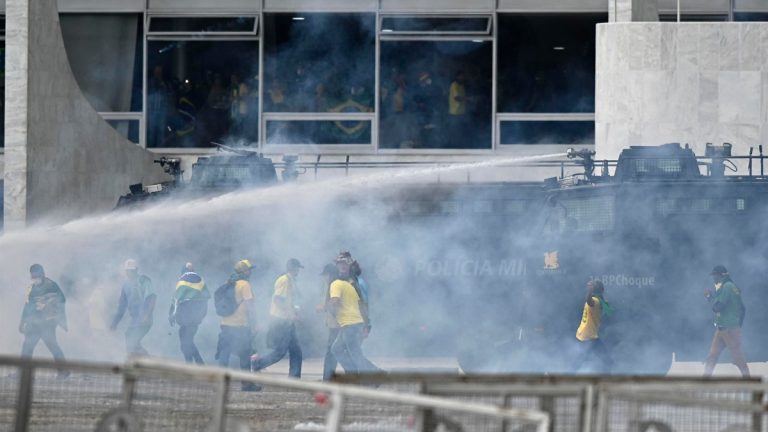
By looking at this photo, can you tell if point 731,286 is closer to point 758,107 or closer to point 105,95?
point 758,107

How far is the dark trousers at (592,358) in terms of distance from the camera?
15.7m

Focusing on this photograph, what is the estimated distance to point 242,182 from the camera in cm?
1886


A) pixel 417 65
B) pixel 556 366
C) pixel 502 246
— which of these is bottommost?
pixel 556 366

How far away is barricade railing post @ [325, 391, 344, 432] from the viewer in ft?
21.7

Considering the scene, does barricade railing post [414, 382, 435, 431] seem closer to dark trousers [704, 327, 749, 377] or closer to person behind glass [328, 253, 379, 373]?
person behind glass [328, 253, 379, 373]

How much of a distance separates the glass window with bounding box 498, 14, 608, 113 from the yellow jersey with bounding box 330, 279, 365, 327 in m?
10.7

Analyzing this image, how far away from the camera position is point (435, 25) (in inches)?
1015

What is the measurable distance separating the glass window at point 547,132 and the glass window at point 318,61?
247 centimetres

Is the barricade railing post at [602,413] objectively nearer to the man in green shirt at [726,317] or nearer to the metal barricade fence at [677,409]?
the metal barricade fence at [677,409]

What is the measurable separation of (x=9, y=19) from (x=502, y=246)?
9285 millimetres

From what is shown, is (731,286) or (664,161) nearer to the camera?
(731,286)

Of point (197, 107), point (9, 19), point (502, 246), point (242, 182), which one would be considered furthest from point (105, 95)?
point (502, 246)

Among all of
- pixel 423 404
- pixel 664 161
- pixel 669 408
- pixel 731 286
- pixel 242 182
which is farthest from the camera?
pixel 242 182

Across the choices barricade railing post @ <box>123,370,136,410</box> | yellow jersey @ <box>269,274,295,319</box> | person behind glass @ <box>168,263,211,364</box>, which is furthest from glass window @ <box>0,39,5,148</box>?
barricade railing post @ <box>123,370,136,410</box>
